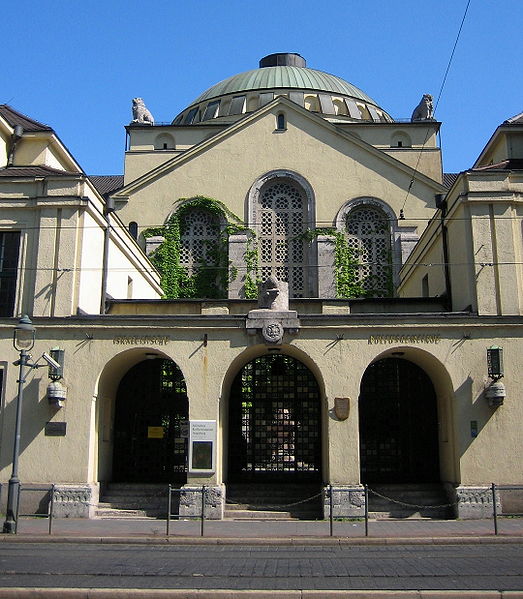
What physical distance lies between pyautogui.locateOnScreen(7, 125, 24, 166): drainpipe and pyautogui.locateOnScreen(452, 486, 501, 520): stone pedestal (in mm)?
17295

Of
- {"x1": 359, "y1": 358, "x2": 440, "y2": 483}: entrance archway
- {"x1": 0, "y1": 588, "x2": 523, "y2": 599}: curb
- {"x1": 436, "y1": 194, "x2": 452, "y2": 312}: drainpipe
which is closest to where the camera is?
{"x1": 0, "y1": 588, "x2": 523, "y2": 599}: curb

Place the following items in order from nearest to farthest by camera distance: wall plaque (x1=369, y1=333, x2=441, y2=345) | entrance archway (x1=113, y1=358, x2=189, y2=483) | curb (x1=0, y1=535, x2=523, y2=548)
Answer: curb (x1=0, y1=535, x2=523, y2=548) < wall plaque (x1=369, y1=333, x2=441, y2=345) < entrance archway (x1=113, y1=358, x2=189, y2=483)

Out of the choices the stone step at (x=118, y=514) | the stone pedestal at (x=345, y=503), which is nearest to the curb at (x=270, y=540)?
the stone pedestal at (x=345, y=503)

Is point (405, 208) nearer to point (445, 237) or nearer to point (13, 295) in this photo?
point (445, 237)

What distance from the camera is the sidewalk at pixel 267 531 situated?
591 inches

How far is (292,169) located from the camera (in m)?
33.9

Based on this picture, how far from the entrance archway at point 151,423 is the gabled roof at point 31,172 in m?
6.22

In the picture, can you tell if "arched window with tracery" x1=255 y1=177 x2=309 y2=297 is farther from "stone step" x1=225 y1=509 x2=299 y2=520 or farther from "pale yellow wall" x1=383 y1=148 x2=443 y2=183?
"stone step" x1=225 y1=509 x2=299 y2=520

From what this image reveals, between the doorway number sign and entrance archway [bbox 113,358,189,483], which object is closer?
the doorway number sign

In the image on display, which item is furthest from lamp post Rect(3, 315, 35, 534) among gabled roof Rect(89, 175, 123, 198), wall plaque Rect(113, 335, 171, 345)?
gabled roof Rect(89, 175, 123, 198)

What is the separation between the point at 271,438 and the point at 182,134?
2743 centimetres

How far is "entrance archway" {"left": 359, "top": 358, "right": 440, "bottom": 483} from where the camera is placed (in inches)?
850

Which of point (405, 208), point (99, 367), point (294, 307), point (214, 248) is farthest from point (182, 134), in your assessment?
point (99, 367)

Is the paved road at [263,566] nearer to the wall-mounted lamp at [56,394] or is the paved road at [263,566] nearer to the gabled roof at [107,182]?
the wall-mounted lamp at [56,394]
